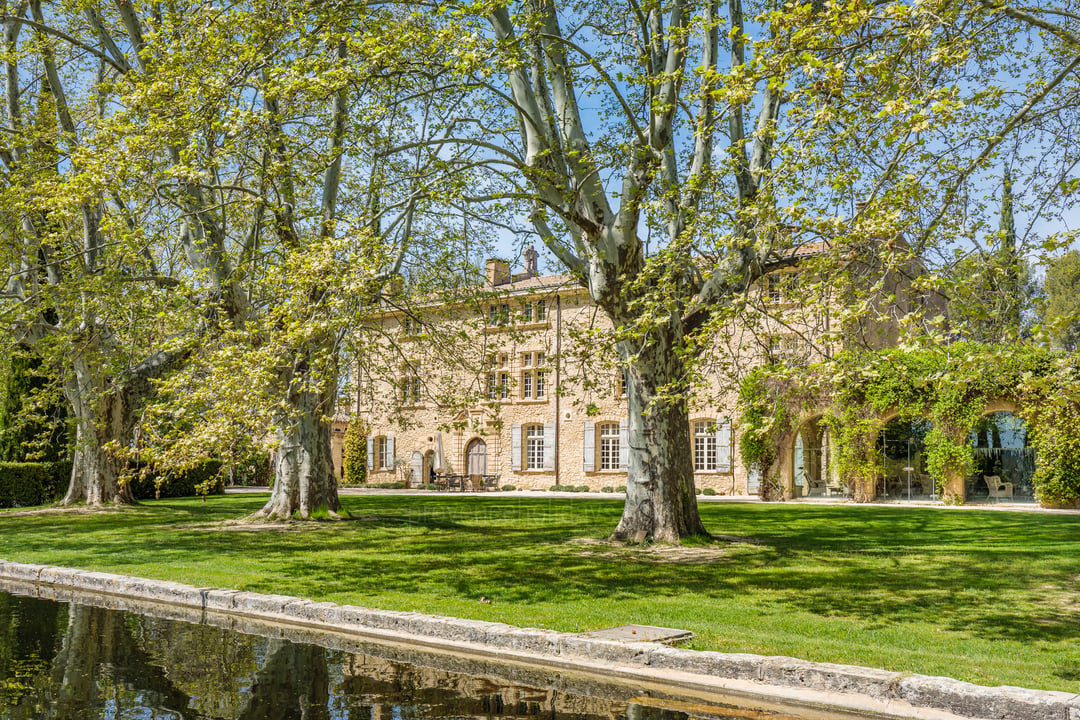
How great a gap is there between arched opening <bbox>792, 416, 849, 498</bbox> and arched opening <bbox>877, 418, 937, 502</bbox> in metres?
1.38

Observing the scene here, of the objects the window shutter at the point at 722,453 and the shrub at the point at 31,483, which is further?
the window shutter at the point at 722,453

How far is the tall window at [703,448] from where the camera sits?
3031cm

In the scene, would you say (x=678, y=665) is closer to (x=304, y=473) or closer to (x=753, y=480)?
(x=304, y=473)

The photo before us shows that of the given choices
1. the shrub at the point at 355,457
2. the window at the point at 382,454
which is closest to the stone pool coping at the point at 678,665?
the window at the point at 382,454

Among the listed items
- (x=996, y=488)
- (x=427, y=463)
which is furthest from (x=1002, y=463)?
(x=427, y=463)

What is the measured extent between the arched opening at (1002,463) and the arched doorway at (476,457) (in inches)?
711

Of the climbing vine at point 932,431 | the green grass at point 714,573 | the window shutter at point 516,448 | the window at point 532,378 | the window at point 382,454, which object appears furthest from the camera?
the window at point 382,454

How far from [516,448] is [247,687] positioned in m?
29.3

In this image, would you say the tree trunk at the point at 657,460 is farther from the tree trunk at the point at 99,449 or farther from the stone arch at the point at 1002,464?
the stone arch at the point at 1002,464

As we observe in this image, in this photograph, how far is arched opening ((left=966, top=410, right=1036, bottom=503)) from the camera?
25.5 m

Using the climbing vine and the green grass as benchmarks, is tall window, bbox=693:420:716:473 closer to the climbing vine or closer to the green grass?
the climbing vine

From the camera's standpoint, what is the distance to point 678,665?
6043 millimetres

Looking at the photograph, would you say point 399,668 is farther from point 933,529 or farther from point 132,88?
point 933,529

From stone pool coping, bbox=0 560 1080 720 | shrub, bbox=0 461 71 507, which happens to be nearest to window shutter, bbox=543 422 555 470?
shrub, bbox=0 461 71 507
